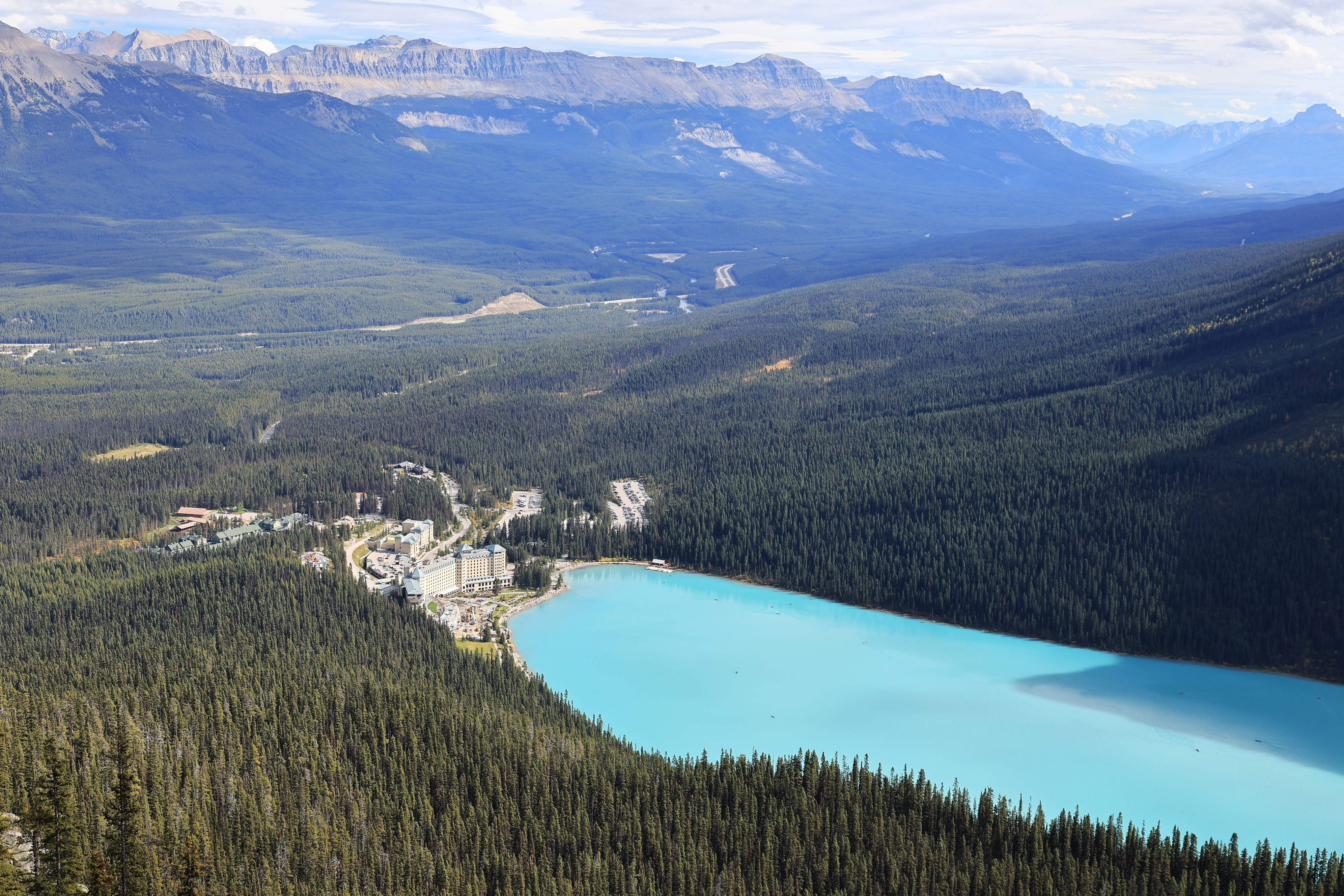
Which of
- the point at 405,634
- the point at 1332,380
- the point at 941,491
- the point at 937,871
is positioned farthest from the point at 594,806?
the point at 1332,380

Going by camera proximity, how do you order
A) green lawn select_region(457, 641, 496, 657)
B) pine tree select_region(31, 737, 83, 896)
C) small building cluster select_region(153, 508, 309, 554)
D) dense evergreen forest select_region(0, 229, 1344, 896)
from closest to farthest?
pine tree select_region(31, 737, 83, 896), dense evergreen forest select_region(0, 229, 1344, 896), green lawn select_region(457, 641, 496, 657), small building cluster select_region(153, 508, 309, 554)

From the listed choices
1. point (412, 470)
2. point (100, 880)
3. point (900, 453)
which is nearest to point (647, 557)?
point (900, 453)

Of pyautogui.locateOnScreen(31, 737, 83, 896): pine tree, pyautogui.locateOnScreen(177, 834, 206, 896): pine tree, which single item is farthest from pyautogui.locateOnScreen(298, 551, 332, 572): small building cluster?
pyautogui.locateOnScreen(31, 737, 83, 896): pine tree

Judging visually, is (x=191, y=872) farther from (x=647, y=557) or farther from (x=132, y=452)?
(x=132, y=452)

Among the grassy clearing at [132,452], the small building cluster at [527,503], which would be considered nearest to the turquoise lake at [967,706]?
the small building cluster at [527,503]

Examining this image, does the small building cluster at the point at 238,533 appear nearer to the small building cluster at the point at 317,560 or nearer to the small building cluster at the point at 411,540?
the small building cluster at the point at 317,560

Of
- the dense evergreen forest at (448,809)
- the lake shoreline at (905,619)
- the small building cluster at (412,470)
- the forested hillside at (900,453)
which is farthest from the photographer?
the small building cluster at (412,470)

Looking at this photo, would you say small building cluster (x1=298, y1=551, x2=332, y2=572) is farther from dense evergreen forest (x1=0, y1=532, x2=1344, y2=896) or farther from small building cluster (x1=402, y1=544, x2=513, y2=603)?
dense evergreen forest (x1=0, y1=532, x2=1344, y2=896)
